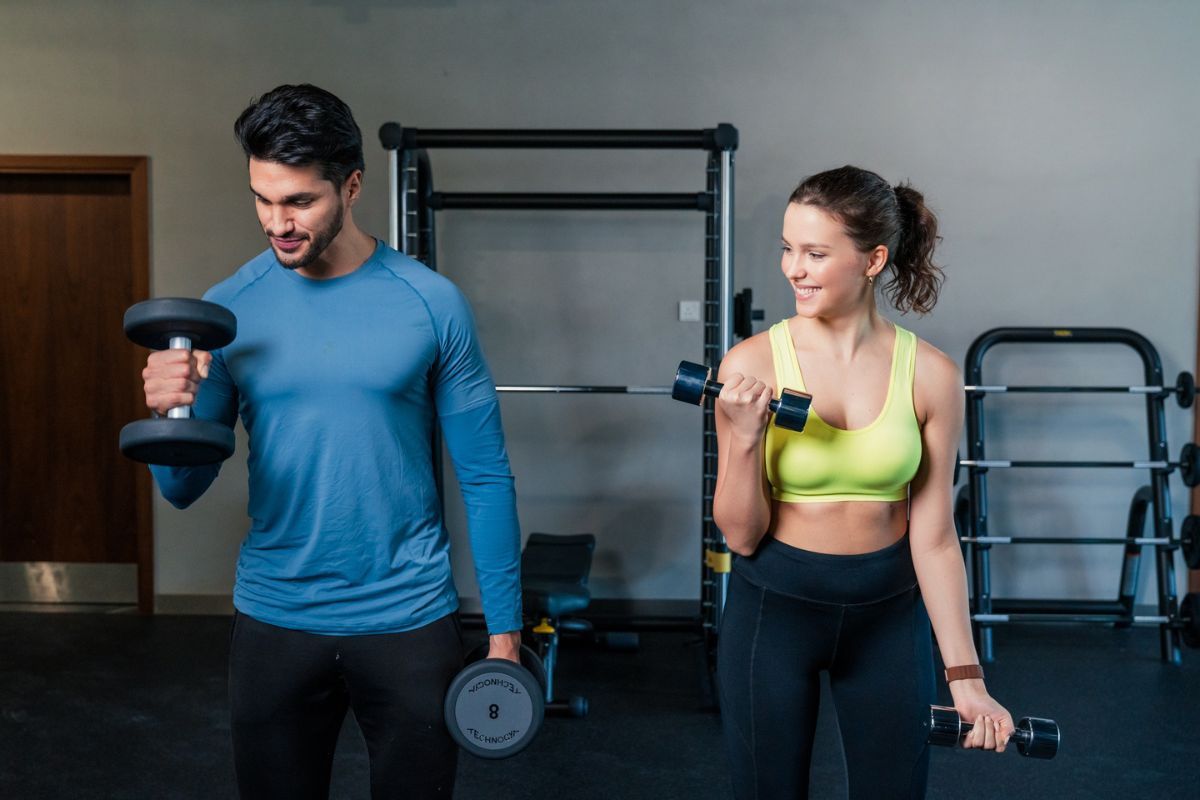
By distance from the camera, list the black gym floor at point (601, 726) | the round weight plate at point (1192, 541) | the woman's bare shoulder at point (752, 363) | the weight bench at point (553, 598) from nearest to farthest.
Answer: the woman's bare shoulder at point (752, 363), the black gym floor at point (601, 726), the weight bench at point (553, 598), the round weight plate at point (1192, 541)

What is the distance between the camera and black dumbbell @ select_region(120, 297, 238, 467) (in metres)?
1.19

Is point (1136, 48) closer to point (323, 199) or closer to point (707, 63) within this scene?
point (707, 63)

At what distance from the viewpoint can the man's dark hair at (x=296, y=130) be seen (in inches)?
48.1

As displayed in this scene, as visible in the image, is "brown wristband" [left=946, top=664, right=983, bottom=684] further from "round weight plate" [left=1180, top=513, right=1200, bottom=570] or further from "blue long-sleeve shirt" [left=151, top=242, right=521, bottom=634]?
"round weight plate" [left=1180, top=513, right=1200, bottom=570]

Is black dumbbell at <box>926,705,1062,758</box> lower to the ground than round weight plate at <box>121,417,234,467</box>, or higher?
lower

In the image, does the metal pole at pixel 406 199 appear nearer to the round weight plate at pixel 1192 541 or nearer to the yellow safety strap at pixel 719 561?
the yellow safety strap at pixel 719 561

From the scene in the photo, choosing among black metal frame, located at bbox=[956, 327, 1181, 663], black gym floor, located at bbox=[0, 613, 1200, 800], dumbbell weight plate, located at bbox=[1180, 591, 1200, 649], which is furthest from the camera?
black metal frame, located at bbox=[956, 327, 1181, 663]

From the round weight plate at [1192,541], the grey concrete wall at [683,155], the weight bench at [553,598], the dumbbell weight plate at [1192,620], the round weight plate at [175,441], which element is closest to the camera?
the round weight plate at [175,441]

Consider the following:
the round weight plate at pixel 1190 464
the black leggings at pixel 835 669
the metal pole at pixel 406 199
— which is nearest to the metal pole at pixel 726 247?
the metal pole at pixel 406 199

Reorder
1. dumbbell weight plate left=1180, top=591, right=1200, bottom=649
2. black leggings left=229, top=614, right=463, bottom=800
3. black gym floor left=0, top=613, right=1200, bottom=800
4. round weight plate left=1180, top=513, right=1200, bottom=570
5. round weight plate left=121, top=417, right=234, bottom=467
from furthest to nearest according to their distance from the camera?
round weight plate left=1180, top=513, right=1200, bottom=570 → dumbbell weight plate left=1180, top=591, right=1200, bottom=649 → black gym floor left=0, top=613, right=1200, bottom=800 → black leggings left=229, top=614, right=463, bottom=800 → round weight plate left=121, top=417, right=234, bottom=467

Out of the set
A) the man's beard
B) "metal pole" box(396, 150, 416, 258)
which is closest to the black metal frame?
"metal pole" box(396, 150, 416, 258)

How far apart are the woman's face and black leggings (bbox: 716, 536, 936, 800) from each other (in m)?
0.34

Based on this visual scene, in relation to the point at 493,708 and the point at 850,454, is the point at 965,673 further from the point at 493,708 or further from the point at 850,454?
the point at 493,708

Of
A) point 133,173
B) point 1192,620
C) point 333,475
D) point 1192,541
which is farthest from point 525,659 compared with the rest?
point 133,173
